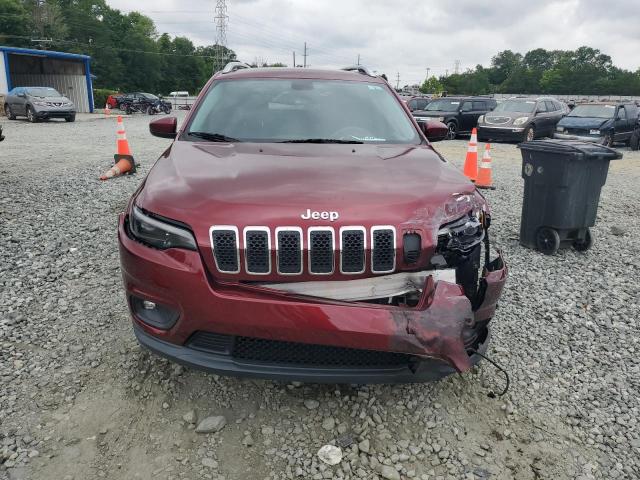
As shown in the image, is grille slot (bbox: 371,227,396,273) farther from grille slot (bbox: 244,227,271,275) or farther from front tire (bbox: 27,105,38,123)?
front tire (bbox: 27,105,38,123)

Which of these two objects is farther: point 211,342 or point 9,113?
point 9,113

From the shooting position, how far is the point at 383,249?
2.27 m

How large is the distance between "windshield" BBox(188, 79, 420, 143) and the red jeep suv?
0.87 m

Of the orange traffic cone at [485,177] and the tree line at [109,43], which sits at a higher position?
the tree line at [109,43]

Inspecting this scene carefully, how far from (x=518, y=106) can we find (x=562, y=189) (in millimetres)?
13648

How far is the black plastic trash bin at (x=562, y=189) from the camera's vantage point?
492 centimetres

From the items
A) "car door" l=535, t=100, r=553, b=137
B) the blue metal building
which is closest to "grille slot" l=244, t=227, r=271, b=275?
"car door" l=535, t=100, r=553, b=137

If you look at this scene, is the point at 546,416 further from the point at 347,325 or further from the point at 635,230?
the point at 635,230

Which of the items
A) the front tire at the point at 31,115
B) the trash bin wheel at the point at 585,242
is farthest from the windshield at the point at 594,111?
the front tire at the point at 31,115

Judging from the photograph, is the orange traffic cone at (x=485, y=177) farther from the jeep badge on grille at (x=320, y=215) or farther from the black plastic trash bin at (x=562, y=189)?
the jeep badge on grille at (x=320, y=215)

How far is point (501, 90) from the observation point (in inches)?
4099

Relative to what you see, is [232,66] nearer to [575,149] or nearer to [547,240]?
[575,149]

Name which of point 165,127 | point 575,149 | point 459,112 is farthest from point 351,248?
point 459,112

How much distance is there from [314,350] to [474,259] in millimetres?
926
